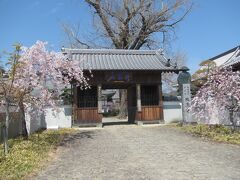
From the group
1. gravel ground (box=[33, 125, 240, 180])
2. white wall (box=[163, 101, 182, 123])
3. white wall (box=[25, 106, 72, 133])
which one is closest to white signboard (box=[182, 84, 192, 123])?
white wall (box=[163, 101, 182, 123])

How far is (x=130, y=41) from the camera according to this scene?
30.7m

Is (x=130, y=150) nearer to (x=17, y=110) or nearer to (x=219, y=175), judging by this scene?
(x=219, y=175)

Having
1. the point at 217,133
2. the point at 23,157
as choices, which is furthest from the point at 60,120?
the point at 23,157

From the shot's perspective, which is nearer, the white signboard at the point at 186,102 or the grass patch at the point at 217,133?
the grass patch at the point at 217,133

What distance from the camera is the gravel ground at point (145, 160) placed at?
24.5 ft

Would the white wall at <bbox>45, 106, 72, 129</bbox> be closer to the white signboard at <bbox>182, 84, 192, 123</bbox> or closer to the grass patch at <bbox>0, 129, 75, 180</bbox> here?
the grass patch at <bbox>0, 129, 75, 180</bbox>

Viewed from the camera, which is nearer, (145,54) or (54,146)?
(54,146)

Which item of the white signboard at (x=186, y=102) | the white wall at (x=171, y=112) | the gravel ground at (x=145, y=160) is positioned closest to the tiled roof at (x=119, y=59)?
the white signboard at (x=186, y=102)

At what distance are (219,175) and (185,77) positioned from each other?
42.9ft

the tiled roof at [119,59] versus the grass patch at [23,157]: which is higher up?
the tiled roof at [119,59]

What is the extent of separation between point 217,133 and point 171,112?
276 inches

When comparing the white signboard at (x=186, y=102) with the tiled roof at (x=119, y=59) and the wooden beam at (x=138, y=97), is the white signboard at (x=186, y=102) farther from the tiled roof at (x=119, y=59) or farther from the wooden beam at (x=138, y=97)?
the wooden beam at (x=138, y=97)

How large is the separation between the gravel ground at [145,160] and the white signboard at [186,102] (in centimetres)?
589

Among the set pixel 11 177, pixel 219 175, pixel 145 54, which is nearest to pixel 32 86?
pixel 11 177
